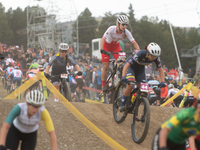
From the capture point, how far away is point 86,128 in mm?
7574

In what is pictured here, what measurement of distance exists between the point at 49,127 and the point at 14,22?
2519 inches

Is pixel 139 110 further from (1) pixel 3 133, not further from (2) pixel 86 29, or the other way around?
(2) pixel 86 29

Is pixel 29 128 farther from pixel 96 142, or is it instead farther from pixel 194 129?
pixel 96 142

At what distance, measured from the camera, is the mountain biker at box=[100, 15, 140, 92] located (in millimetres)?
8430

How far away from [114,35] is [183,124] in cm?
566

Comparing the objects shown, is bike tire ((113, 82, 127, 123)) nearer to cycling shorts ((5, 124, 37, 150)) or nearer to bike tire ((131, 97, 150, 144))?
bike tire ((131, 97, 150, 144))

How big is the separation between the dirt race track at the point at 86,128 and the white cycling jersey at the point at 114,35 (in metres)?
2.04

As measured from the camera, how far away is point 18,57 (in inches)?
730

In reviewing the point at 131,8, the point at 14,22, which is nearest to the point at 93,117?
the point at 14,22

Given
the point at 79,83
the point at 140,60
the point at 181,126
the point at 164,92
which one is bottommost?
the point at 164,92

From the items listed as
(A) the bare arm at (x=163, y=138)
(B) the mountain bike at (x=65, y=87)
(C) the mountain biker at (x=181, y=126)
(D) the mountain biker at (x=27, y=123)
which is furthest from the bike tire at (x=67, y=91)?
(A) the bare arm at (x=163, y=138)

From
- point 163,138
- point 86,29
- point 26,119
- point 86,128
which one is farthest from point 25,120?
point 86,29

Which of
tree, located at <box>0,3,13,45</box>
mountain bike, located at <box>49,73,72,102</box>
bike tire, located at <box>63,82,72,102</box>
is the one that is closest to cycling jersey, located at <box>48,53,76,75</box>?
mountain bike, located at <box>49,73,72,102</box>

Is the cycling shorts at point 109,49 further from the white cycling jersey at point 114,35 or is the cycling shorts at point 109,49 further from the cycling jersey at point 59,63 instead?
the cycling jersey at point 59,63
